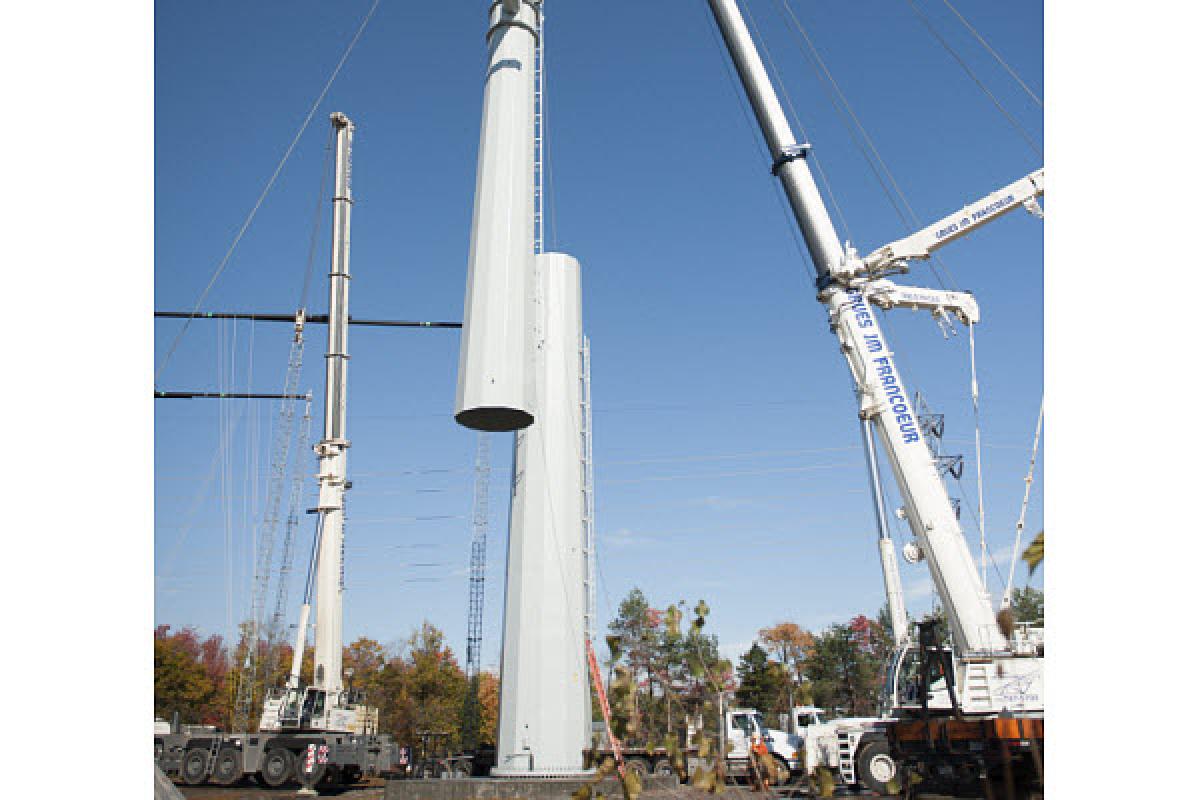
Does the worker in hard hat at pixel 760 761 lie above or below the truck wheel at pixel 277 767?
above

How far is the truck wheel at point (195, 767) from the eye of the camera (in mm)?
23297

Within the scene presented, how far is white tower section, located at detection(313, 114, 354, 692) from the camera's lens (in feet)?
80.5

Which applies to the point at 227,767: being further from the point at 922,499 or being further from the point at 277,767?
the point at 922,499

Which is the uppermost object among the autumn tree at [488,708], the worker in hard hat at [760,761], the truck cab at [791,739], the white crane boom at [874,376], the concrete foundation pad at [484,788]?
the white crane boom at [874,376]

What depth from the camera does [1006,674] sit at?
13.0 meters

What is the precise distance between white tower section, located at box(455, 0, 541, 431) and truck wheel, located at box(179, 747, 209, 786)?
68.0ft

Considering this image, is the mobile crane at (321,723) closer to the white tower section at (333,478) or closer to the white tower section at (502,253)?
the white tower section at (333,478)

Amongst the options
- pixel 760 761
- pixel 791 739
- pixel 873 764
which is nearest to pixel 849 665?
pixel 791 739

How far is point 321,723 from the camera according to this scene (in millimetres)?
23266

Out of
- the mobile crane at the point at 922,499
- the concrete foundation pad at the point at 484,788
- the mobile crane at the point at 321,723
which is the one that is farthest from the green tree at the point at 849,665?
the concrete foundation pad at the point at 484,788

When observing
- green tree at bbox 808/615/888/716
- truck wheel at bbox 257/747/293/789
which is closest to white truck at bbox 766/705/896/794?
truck wheel at bbox 257/747/293/789

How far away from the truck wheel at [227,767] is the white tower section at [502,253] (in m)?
19.9

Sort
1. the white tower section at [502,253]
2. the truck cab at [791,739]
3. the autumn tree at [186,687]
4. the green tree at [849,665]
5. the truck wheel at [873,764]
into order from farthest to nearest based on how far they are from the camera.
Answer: the green tree at [849,665]
the autumn tree at [186,687]
the truck cab at [791,739]
the truck wheel at [873,764]
the white tower section at [502,253]

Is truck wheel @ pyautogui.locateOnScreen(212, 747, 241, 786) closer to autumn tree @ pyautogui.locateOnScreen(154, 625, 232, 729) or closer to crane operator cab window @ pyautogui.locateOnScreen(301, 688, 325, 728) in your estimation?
crane operator cab window @ pyautogui.locateOnScreen(301, 688, 325, 728)
